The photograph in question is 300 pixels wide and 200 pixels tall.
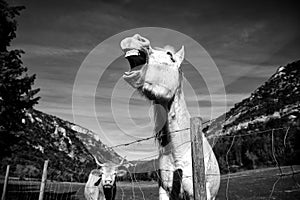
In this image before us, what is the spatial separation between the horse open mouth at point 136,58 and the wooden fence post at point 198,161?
3.18ft

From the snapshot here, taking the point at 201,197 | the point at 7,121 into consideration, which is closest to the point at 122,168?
the point at 7,121

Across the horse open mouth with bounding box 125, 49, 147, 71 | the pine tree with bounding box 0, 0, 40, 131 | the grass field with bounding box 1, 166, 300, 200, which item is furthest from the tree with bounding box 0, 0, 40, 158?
the horse open mouth with bounding box 125, 49, 147, 71

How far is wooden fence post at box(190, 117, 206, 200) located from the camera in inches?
79.5

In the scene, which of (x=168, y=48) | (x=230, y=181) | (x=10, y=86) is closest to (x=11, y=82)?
(x=10, y=86)

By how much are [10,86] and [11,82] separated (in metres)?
0.24

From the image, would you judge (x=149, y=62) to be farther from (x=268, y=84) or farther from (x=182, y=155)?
(x=268, y=84)

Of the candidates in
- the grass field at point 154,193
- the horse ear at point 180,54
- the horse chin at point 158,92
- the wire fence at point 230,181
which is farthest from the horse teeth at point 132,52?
the grass field at point 154,193

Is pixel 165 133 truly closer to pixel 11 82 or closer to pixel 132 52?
pixel 132 52

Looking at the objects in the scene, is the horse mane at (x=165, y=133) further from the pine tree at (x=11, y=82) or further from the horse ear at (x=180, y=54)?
the pine tree at (x=11, y=82)

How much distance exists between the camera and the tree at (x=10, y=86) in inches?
483

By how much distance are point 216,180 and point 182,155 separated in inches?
24.0

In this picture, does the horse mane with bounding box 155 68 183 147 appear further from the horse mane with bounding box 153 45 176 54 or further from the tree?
the tree

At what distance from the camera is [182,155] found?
102 inches

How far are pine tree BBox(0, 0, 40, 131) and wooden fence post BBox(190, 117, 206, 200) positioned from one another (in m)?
12.1
